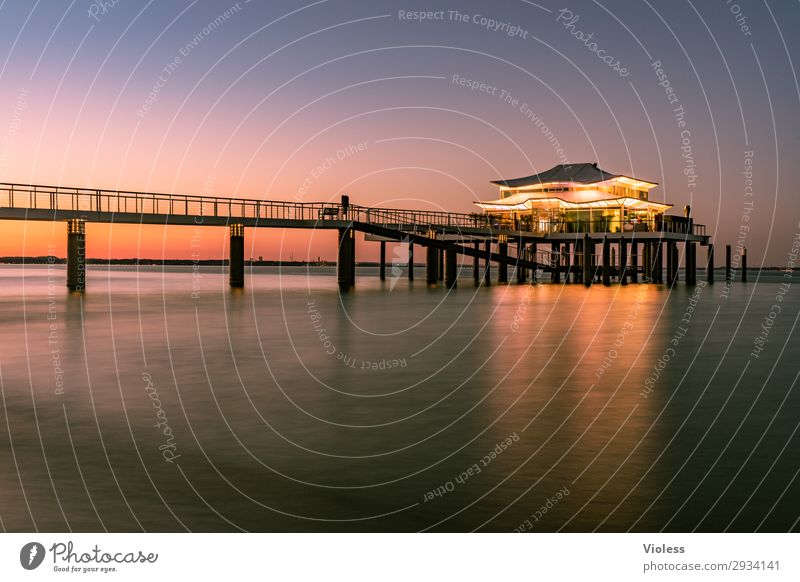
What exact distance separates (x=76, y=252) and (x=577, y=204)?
41972mm

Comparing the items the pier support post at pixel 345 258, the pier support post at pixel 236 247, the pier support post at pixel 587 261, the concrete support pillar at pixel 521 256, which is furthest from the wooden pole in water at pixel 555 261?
the pier support post at pixel 236 247

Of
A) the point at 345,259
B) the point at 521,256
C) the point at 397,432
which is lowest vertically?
the point at 397,432

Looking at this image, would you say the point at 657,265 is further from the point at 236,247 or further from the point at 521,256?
the point at 236,247

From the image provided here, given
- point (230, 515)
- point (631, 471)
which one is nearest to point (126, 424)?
point (230, 515)

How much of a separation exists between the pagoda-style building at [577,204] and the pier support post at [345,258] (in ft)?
41.2

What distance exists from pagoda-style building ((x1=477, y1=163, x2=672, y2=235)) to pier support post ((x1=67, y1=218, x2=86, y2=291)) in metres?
31.5

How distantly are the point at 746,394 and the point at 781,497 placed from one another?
7.73 metres

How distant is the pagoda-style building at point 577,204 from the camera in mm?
74500

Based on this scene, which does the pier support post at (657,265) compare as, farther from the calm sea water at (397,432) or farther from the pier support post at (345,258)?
the calm sea water at (397,432)

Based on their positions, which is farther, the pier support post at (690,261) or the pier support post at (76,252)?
the pier support post at (690,261)

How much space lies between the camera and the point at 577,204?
255 feet

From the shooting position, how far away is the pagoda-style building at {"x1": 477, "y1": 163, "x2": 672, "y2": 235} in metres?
74.5

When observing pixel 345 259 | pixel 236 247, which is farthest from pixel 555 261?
pixel 236 247
